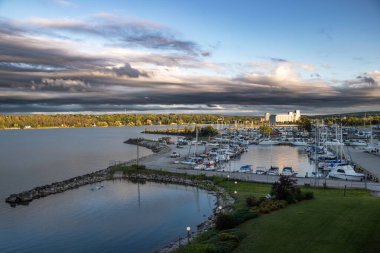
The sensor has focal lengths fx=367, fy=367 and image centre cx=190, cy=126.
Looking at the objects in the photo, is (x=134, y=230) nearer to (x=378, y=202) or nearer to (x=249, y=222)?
(x=249, y=222)

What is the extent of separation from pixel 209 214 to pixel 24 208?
1560 centimetres

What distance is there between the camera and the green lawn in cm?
1395

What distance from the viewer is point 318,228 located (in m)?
16.1

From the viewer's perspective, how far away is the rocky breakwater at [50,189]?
32.7 metres

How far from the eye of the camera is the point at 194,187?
36.9m

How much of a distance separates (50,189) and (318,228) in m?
28.7

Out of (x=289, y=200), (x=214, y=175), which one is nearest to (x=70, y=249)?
(x=289, y=200)

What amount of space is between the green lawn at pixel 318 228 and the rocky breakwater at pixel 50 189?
908 inches

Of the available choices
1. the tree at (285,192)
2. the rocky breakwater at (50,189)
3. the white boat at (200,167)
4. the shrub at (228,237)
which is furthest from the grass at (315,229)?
the white boat at (200,167)

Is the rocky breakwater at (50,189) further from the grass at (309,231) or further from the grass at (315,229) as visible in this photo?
the grass at (309,231)

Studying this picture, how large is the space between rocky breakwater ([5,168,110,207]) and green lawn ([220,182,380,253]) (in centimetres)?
2307

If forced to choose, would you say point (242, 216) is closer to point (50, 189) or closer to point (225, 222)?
point (225, 222)

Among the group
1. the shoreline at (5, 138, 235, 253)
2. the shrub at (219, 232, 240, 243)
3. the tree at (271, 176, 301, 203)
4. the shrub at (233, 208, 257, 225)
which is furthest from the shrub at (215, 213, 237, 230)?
the tree at (271, 176, 301, 203)

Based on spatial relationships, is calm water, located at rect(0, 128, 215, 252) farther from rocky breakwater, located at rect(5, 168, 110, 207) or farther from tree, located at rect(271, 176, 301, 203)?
A: tree, located at rect(271, 176, 301, 203)
